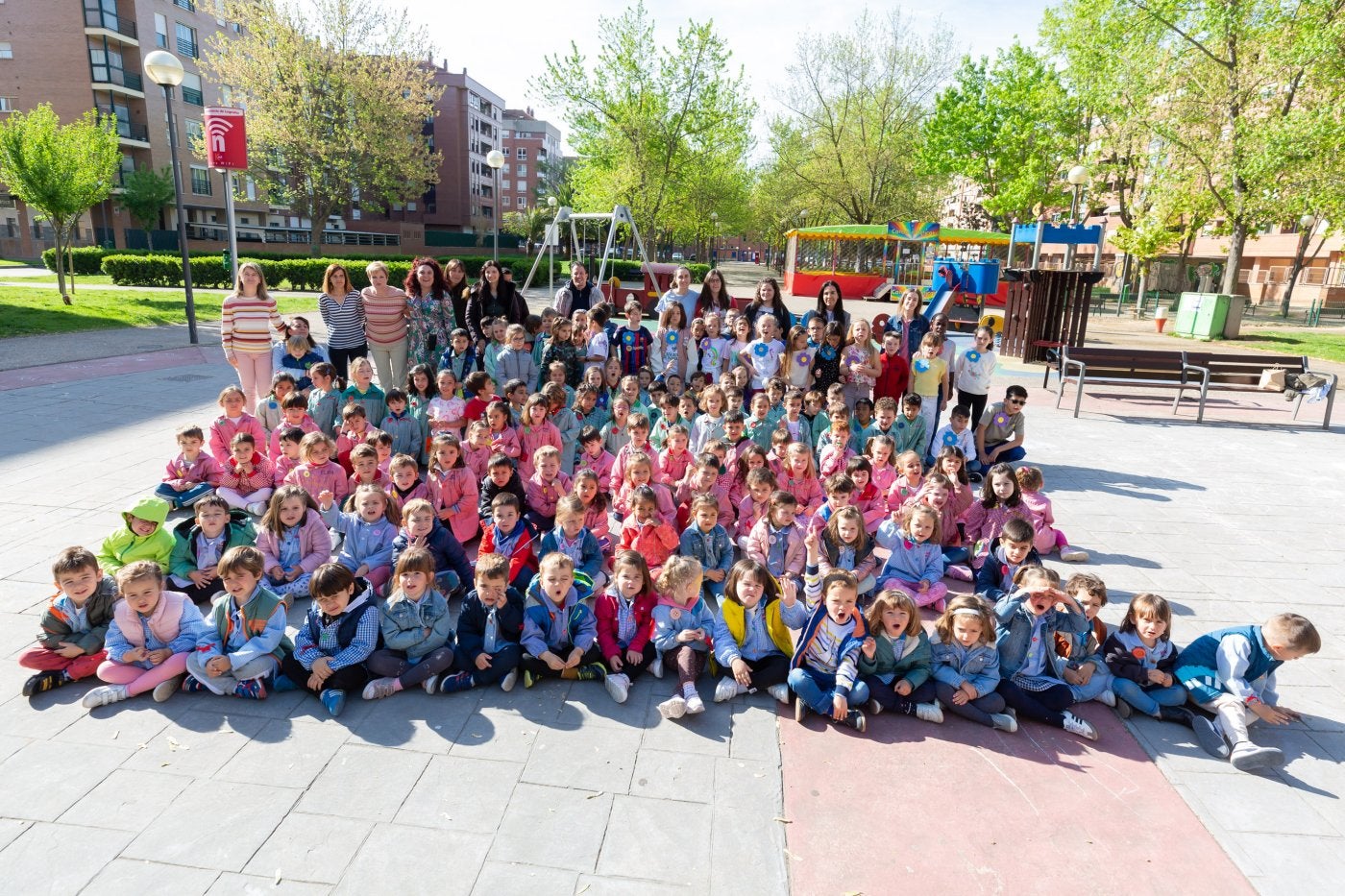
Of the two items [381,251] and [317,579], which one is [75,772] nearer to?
[317,579]

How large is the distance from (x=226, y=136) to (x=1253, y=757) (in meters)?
15.7

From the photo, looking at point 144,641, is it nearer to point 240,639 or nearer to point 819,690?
point 240,639

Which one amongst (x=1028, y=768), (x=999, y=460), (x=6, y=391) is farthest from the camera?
(x=6, y=391)

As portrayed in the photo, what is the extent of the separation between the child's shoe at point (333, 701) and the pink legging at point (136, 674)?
0.82 m

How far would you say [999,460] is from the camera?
753 cm

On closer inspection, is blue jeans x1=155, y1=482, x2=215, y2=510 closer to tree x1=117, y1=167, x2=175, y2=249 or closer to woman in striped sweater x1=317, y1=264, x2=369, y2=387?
woman in striped sweater x1=317, y1=264, x2=369, y2=387

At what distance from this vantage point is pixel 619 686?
4047mm

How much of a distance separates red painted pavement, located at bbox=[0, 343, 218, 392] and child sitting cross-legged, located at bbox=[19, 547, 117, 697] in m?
9.13

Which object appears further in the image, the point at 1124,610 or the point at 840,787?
the point at 1124,610

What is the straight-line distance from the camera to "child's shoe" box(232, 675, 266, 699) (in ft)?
12.8

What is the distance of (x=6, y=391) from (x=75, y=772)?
32.7 ft

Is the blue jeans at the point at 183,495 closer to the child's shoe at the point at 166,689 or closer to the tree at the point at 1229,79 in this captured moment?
the child's shoe at the point at 166,689

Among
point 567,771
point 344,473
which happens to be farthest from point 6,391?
point 567,771

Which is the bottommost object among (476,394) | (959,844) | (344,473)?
(959,844)
